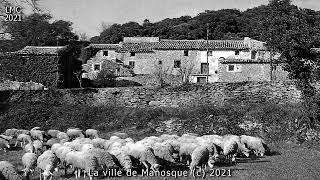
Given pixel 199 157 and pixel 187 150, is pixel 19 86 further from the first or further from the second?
pixel 199 157

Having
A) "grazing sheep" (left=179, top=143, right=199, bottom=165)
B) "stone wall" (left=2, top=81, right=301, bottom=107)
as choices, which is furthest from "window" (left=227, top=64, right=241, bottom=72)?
"grazing sheep" (left=179, top=143, right=199, bottom=165)

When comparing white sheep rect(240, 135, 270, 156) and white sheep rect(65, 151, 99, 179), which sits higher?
white sheep rect(65, 151, 99, 179)

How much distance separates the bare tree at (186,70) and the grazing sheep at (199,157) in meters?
29.0

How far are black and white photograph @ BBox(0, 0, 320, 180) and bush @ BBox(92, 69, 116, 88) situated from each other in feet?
0.34

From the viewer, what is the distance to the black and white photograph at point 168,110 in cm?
1352

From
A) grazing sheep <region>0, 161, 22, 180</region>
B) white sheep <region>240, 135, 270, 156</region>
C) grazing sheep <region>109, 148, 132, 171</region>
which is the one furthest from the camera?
white sheep <region>240, 135, 270, 156</region>

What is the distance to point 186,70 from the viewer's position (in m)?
45.7

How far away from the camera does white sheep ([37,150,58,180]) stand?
12383mm

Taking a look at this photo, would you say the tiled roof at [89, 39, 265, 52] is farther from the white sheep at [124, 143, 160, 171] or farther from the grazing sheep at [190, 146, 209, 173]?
the white sheep at [124, 143, 160, 171]

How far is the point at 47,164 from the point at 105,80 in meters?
28.8

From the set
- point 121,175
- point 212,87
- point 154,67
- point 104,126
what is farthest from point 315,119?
point 154,67

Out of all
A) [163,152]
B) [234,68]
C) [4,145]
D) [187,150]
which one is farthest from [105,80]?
[163,152]

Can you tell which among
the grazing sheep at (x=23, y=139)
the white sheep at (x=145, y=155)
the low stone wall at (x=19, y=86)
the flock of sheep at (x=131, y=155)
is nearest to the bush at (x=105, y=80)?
the low stone wall at (x=19, y=86)

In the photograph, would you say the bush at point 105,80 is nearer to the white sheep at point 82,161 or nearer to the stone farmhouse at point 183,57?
the stone farmhouse at point 183,57
